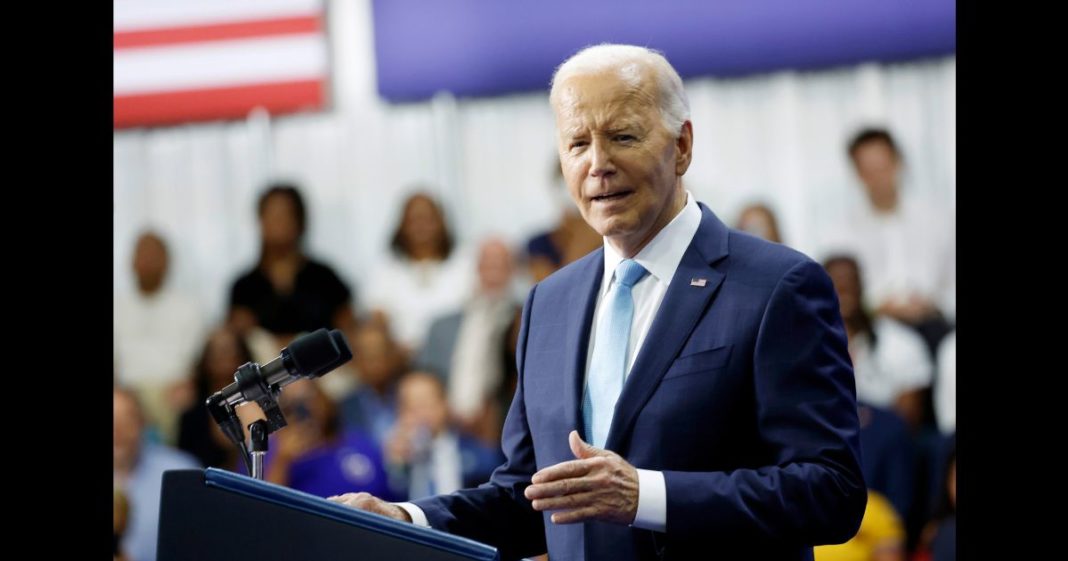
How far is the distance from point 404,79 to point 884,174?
220 centimetres

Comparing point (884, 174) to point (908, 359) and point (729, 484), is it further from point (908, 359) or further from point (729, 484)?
point (729, 484)

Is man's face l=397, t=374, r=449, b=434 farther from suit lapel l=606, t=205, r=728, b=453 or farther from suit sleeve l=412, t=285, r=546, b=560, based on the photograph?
suit lapel l=606, t=205, r=728, b=453

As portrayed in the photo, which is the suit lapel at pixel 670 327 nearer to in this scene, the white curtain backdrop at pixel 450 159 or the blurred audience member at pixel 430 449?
the blurred audience member at pixel 430 449

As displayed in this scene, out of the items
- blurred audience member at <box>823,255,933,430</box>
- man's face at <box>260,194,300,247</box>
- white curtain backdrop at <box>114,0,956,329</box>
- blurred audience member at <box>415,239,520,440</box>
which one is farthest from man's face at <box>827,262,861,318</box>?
man's face at <box>260,194,300,247</box>

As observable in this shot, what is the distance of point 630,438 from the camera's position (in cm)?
219

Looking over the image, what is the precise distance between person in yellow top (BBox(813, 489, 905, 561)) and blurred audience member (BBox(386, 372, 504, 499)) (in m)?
1.33

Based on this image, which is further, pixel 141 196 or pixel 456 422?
pixel 141 196

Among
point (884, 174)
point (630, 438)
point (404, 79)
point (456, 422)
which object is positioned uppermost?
point (404, 79)

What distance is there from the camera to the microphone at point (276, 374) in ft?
6.87

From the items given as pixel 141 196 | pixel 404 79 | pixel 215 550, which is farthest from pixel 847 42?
pixel 215 550

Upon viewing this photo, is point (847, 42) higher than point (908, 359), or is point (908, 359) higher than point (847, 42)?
point (847, 42)

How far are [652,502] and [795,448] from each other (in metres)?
0.24

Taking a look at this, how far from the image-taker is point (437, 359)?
5801 mm
